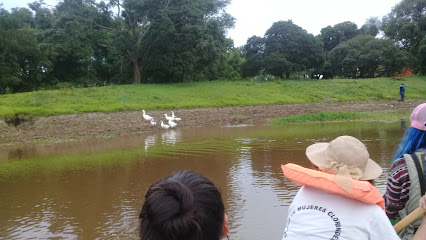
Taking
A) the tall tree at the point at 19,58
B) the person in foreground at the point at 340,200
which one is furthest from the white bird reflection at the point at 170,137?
the tall tree at the point at 19,58

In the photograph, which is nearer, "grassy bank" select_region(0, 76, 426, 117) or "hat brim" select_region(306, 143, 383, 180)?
"hat brim" select_region(306, 143, 383, 180)

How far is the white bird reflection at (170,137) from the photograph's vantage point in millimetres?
13772

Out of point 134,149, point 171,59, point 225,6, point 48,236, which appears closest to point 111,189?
point 48,236

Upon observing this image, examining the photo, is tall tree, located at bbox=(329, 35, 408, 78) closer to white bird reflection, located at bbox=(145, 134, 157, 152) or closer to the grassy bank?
the grassy bank

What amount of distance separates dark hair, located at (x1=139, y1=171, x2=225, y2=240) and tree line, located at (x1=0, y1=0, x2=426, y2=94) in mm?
26785

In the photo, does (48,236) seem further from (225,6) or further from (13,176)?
(225,6)

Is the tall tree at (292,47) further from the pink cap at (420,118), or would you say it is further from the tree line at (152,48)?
the pink cap at (420,118)

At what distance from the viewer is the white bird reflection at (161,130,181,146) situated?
542 inches

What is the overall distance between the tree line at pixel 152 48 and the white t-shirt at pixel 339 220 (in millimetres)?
26513

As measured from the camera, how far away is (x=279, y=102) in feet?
84.3

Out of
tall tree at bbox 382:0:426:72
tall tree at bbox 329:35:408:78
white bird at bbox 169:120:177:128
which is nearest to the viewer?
white bird at bbox 169:120:177:128

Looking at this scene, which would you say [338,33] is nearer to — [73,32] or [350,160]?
[73,32]

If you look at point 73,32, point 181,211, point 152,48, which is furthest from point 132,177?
point 152,48

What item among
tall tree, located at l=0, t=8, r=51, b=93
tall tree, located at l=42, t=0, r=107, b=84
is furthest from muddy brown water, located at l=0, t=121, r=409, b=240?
tall tree, located at l=42, t=0, r=107, b=84
